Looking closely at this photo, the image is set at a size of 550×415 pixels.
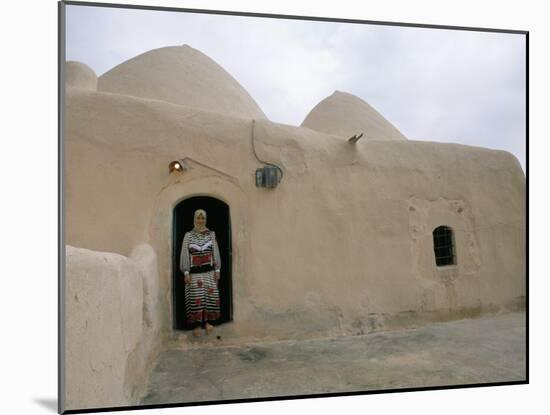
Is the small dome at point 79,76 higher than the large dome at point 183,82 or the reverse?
the reverse

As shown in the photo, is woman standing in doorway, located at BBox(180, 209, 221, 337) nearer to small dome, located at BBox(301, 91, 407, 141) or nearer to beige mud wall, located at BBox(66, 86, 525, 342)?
beige mud wall, located at BBox(66, 86, 525, 342)

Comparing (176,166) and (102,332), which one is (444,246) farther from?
(102,332)

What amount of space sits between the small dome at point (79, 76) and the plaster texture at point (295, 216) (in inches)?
3.6

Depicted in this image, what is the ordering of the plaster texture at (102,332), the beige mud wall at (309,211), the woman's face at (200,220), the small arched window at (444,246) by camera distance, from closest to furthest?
the plaster texture at (102,332) → the beige mud wall at (309,211) → the woman's face at (200,220) → the small arched window at (444,246)

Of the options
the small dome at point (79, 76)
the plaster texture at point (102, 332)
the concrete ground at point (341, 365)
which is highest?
the small dome at point (79, 76)

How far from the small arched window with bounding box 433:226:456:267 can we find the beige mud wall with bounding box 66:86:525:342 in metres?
0.10

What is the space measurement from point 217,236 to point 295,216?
1077 millimetres

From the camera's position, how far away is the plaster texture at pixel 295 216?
15.3 ft

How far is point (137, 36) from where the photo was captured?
4172 millimetres

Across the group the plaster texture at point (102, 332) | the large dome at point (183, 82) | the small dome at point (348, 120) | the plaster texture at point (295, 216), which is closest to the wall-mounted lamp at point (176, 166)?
the plaster texture at point (295, 216)

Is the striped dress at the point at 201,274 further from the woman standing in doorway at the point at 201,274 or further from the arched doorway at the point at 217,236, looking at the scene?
the arched doorway at the point at 217,236

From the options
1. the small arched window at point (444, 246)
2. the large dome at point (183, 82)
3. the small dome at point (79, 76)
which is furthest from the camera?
the large dome at point (183, 82)

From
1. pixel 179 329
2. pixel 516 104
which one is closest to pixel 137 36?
pixel 179 329

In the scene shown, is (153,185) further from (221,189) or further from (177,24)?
(177,24)
